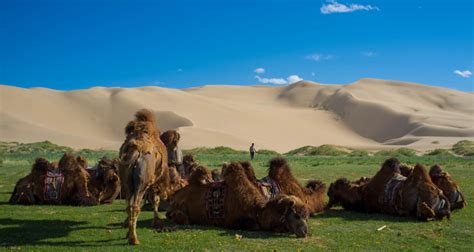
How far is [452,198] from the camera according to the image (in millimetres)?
11273

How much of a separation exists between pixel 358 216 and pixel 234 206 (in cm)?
324

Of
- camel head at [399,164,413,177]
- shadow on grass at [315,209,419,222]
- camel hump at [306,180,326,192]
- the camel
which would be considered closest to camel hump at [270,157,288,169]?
the camel

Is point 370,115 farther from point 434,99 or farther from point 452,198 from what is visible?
point 452,198

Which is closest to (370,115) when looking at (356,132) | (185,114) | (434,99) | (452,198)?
(356,132)

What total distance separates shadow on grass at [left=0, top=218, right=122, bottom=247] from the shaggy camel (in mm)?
2479

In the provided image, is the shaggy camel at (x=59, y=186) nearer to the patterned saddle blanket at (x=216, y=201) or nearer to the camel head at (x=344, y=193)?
the patterned saddle blanket at (x=216, y=201)

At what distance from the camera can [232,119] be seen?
99625mm

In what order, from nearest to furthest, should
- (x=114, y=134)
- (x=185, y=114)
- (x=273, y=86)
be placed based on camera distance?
(x=114, y=134)
(x=185, y=114)
(x=273, y=86)

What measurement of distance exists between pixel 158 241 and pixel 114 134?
268 ft

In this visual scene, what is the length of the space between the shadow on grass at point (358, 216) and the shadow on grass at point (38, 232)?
4.83 metres

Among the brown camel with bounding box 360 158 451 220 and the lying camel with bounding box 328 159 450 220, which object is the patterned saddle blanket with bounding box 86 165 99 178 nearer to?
the lying camel with bounding box 328 159 450 220

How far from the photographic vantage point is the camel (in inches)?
339

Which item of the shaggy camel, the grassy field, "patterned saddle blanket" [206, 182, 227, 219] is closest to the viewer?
the grassy field

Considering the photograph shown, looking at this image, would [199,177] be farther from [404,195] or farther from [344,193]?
[404,195]
